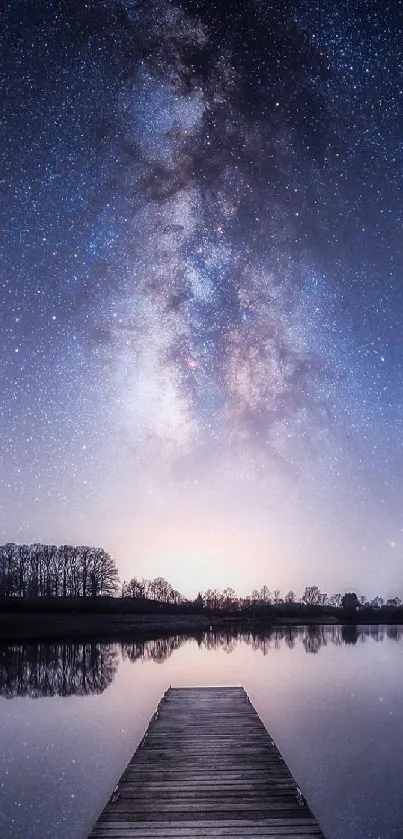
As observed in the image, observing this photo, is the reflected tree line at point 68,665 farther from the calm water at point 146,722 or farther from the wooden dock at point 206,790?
the wooden dock at point 206,790

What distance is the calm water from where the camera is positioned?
15898mm

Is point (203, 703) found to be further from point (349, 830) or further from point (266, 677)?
point (266, 677)

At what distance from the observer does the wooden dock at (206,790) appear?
1155 cm

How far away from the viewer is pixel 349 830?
577 inches

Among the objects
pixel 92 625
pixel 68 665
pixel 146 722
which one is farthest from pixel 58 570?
pixel 146 722

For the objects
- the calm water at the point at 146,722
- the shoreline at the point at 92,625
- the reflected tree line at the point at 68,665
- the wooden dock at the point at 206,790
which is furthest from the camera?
the shoreline at the point at 92,625

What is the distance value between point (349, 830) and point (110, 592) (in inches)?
6314

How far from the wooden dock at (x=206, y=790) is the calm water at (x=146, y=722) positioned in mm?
1657

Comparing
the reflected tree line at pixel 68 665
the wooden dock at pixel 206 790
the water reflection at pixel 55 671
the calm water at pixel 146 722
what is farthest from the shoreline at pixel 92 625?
the wooden dock at pixel 206 790

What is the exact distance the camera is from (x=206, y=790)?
546 inches

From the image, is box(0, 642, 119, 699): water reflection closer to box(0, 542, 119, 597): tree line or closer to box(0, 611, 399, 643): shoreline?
box(0, 611, 399, 643): shoreline

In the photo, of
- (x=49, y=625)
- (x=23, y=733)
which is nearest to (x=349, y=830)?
(x=23, y=733)

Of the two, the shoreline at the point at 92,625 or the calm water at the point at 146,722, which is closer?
the calm water at the point at 146,722

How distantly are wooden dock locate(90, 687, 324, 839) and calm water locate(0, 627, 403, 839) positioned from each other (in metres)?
1.66
